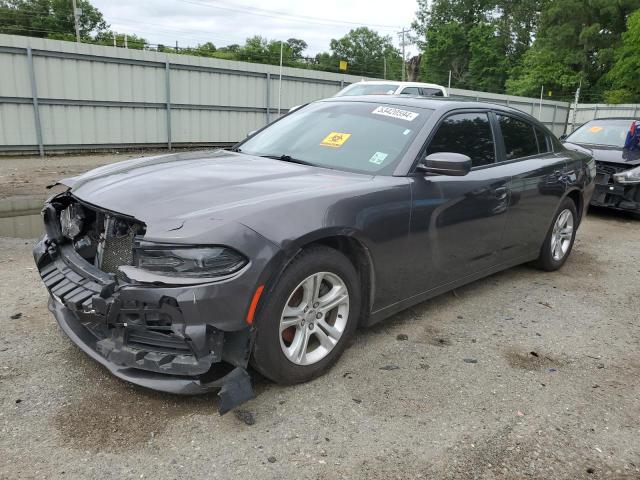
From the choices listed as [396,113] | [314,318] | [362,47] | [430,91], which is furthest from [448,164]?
[362,47]

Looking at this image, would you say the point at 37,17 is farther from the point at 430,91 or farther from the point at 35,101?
the point at 430,91

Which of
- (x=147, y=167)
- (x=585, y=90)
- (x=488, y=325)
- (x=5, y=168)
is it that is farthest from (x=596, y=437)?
(x=585, y=90)

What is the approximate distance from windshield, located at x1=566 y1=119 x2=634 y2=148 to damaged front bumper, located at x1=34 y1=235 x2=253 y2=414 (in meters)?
8.57

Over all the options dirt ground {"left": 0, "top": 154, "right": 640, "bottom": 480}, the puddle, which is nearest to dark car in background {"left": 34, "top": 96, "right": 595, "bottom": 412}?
dirt ground {"left": 0, "top": 154, "right": 640, "bottom": 480}

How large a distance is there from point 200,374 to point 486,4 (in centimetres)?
6913

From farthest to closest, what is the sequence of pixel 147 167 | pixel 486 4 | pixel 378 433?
1. pixel 486 4
2. pixel 147 167
3. pixel 378 433

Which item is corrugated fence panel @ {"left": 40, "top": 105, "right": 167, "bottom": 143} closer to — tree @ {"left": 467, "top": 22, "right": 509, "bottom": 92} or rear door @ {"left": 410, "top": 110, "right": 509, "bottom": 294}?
rear door @ {"left": 410, "top": 110, "right": 509, "bottom": 294}

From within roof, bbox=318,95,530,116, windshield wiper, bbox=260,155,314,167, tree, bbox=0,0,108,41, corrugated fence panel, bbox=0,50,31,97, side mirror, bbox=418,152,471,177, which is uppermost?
tree, bbox=0,0,108,41

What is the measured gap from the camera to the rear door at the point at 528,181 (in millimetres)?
4363

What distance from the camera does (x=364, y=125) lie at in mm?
3807

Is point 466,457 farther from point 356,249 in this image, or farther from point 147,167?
point 147,167

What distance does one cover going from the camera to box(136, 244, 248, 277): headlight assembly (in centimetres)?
241

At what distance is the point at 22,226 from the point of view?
20.6 feet

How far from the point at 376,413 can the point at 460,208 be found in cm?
166
